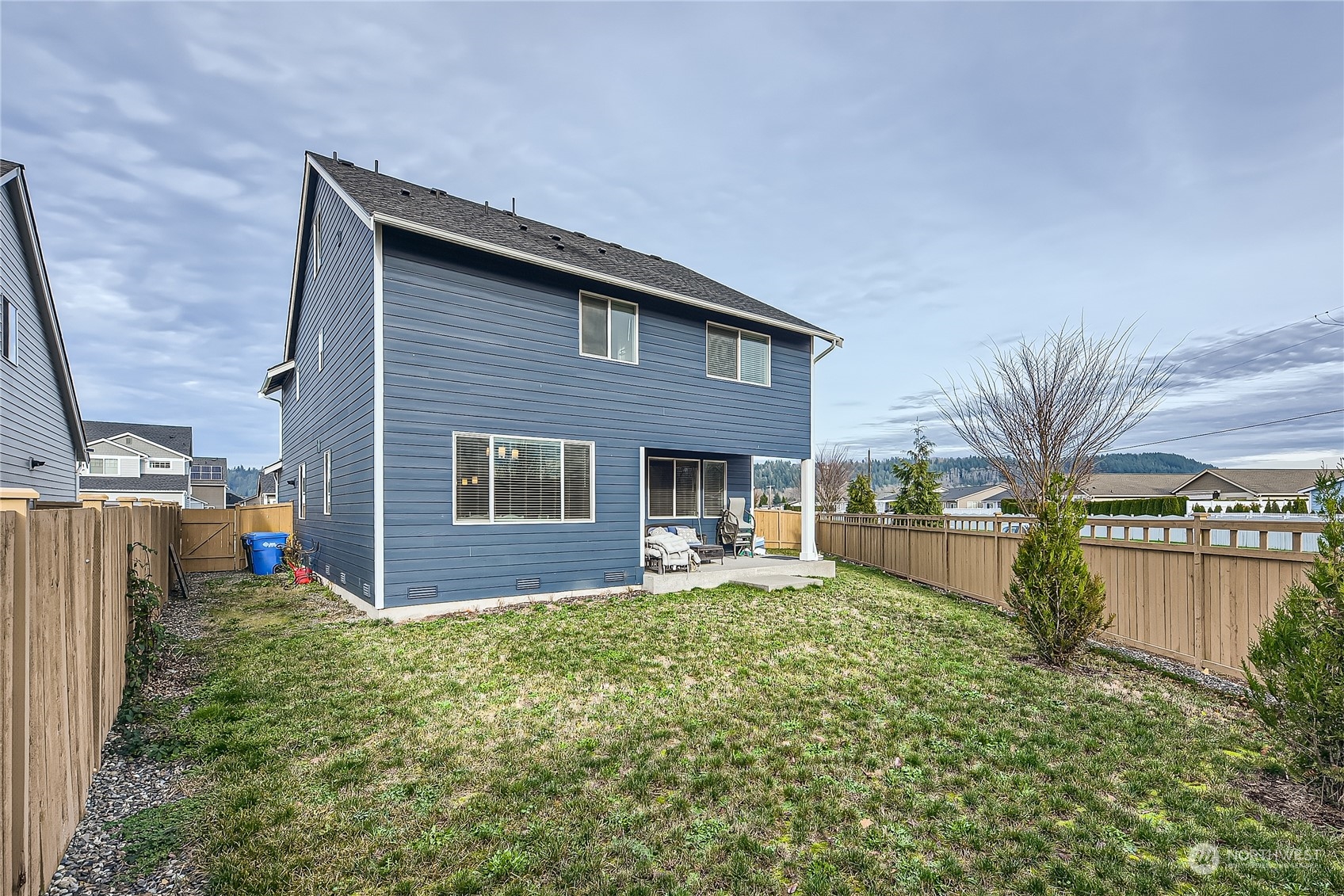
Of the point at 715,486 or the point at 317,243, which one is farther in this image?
the point at 715,486

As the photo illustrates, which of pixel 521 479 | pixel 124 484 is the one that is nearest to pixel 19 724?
pixel 521 479

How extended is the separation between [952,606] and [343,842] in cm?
890

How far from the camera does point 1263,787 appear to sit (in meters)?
3.53

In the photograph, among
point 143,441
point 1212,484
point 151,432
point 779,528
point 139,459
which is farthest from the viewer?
point 1212,484

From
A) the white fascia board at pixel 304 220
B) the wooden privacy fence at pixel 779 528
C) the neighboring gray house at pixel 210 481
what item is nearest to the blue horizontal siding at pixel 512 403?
the white fascia board at pixel 304 220

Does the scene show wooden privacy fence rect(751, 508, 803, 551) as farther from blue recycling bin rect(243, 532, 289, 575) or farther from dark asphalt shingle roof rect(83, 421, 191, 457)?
dark asphalt shingle roof rect(83, 421, 191, 457)

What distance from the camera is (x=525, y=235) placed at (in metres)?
10.5

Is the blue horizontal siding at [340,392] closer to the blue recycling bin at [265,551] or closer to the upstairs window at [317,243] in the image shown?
the upstairs window at [317,243]

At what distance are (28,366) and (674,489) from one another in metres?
13.0

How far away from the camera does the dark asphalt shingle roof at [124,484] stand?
114ft

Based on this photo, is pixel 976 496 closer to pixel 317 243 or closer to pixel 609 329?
pixel 609 329

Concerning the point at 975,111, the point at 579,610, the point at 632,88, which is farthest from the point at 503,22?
the point at 579,610

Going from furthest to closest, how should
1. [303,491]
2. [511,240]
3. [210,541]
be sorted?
[210,541] < [303,491] < [511,240]

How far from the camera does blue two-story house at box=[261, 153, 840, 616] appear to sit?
837cm
